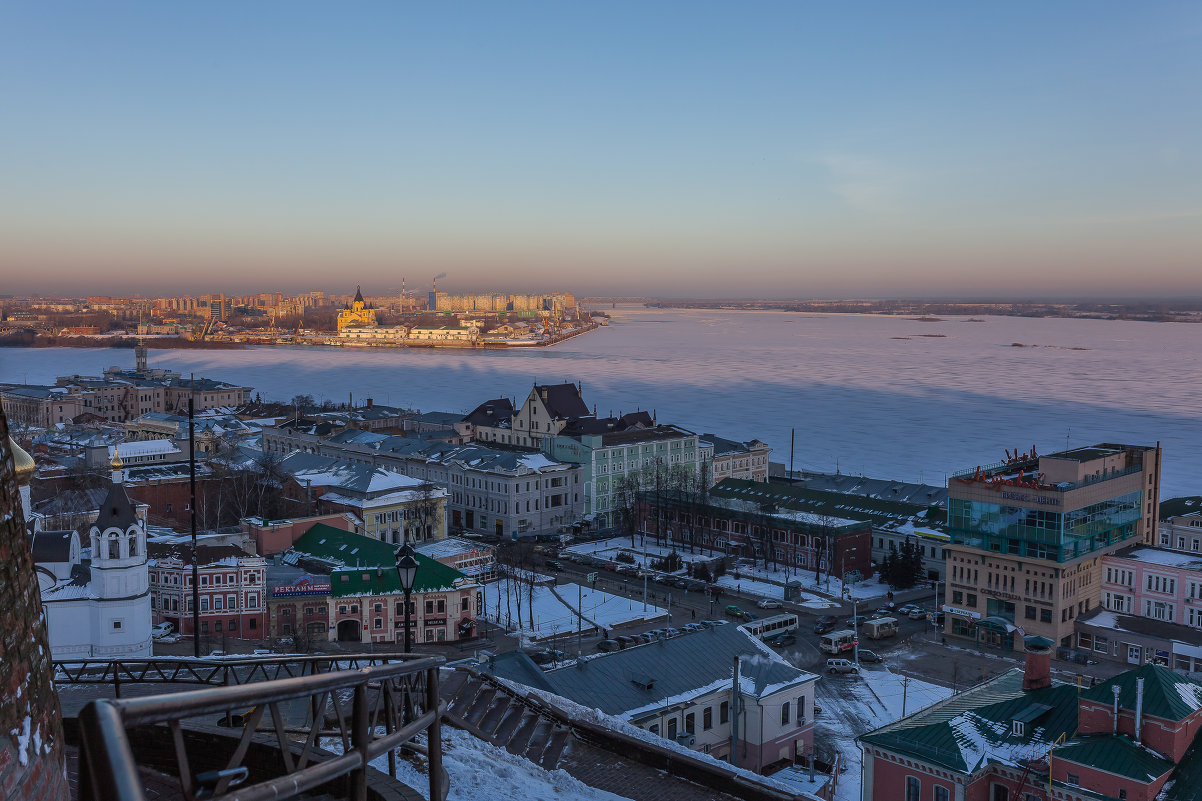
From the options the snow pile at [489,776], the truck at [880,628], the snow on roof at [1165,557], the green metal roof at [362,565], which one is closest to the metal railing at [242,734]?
the snow pile at [489,776]

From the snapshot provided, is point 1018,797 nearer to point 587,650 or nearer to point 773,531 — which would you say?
point 587,650

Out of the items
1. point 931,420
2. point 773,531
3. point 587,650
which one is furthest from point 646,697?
point 931,420

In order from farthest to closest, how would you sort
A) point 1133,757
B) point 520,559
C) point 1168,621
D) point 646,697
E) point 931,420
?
point 931,420 → point 520,559 → point 1168,621 → point 646,697 → point 1133,757

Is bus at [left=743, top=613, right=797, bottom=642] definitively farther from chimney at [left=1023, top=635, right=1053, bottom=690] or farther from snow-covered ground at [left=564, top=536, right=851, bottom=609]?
chimney at [left=1023, top=635, right=1053, bottom=690]

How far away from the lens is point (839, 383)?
5644cm

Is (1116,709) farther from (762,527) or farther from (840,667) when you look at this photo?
(762,527)

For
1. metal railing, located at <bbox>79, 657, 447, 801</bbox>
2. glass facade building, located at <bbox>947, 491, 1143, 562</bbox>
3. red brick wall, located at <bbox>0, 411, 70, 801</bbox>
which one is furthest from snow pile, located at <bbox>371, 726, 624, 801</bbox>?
glass facade building, located at <bbox>947, 491, 1143, 562</bbox>

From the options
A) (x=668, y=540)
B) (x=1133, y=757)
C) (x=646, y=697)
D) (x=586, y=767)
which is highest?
(x=586, y=767)

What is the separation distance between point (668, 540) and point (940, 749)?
58.0ft

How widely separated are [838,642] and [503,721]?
36.7 feet

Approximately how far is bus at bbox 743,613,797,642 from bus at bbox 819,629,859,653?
2.77 feet

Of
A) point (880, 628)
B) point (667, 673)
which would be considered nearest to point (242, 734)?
point (667, 673)

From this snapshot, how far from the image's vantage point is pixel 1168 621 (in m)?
17.4

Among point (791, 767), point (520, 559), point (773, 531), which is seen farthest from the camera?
point (773, 531)
